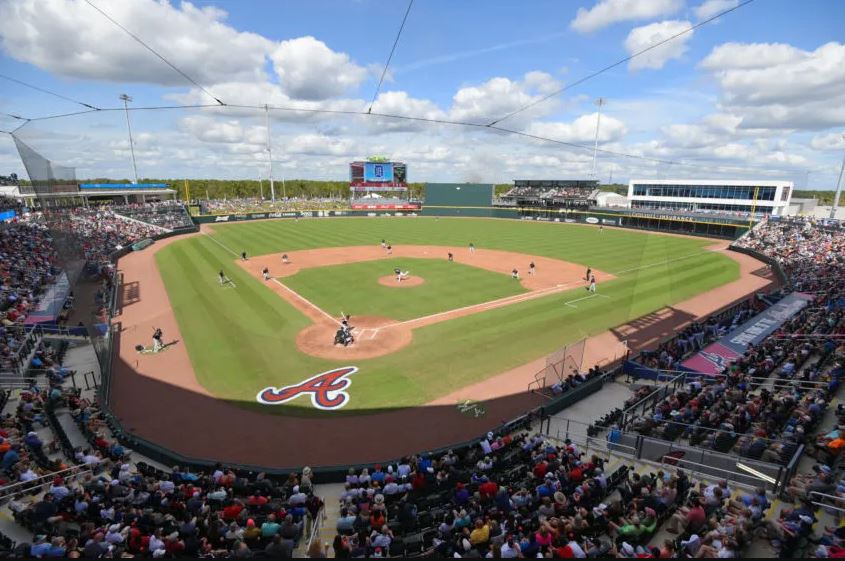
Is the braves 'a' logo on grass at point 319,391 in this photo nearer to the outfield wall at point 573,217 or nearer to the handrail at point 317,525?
the handrail at point 317,525

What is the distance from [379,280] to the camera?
33719mm

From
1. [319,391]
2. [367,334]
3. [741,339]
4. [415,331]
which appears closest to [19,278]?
[367,334]

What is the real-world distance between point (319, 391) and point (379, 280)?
17656 millimetres

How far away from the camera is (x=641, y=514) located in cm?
A: 815

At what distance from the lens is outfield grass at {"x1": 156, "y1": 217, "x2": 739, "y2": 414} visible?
17531mm

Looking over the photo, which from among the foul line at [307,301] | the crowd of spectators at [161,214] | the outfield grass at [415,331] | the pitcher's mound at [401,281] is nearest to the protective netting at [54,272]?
the outfield grass at [415,331]

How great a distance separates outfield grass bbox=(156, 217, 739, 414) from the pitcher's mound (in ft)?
26.5

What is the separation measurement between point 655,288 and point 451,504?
2939 centimetres

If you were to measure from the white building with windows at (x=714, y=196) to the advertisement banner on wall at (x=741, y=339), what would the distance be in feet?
181

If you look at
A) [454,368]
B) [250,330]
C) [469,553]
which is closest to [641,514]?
[469,553]

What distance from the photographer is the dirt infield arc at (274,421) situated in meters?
13.1

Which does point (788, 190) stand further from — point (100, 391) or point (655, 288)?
point (100, 391)

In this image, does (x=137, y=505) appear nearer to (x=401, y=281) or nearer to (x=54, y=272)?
(x=401, y=281)

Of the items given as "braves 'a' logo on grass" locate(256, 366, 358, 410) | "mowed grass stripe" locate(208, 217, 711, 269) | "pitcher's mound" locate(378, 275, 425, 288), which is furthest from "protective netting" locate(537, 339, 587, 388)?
"mowed grass stripe" locate(208, 217, 711, 269)
